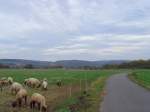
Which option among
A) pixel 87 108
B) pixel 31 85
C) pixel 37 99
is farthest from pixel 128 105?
pixel 31 85

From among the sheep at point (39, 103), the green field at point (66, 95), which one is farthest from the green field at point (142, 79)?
the sheep at point (39, 103)

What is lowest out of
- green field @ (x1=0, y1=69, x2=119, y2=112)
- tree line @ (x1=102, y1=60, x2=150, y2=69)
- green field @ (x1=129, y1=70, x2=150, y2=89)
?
green field @ (x1=0, y1=69, x2=119, y2=112)

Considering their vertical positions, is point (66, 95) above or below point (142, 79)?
below

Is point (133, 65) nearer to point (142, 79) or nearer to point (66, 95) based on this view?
point (142, 79)

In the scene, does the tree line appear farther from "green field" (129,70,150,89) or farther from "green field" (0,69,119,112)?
"green field" (0,69,119,112)

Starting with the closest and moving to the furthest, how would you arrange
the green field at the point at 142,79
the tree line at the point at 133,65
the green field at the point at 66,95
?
the green field at the point at 66,95 → the green field at the point at 142,79 → the tree line at the point at 133,65

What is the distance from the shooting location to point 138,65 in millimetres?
190750

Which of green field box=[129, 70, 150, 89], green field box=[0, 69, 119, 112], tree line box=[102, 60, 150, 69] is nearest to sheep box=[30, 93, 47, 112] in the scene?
green field box=[0, 69, 119, 112]

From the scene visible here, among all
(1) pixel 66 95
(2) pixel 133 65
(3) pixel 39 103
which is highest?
(2) pixel 133 65

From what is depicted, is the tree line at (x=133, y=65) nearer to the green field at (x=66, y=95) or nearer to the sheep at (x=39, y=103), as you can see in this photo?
the green field at (x=66, y=95)

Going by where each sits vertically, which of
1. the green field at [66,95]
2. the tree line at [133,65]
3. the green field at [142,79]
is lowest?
the green field at [66,95]

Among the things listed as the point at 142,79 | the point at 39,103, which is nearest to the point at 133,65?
the point at 142,79

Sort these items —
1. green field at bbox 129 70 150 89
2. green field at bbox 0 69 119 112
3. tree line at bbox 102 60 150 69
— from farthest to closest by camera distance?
tree line at bbox 102 60 150 69
green field at bbox 129 70 150 89
green field at bbox 0 69 119 112

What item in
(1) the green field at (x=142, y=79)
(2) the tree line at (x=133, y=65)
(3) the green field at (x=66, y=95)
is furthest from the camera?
(2) the tree line at (x=133, y=65)
